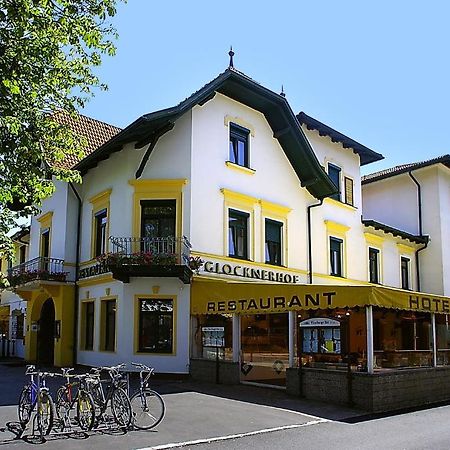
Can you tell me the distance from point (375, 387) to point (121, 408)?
18.2 feet

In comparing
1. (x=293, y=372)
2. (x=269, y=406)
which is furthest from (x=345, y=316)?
(x=269, y=406)

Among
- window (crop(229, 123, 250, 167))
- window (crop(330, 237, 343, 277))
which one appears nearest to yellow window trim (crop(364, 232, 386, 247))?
window (crop(330, 237, 343, 277))

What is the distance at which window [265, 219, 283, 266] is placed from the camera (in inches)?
812

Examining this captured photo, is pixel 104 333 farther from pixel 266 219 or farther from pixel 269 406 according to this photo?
pixel 269 406

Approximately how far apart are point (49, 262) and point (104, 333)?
3.90 m

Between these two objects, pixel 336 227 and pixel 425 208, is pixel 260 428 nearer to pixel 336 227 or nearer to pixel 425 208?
pixel 336 227

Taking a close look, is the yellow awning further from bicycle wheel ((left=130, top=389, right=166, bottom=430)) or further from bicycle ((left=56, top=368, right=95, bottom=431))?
bicycle ((left=56, top=368, right=95, bottom=431))

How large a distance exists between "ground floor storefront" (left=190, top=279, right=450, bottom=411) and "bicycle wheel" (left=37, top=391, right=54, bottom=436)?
6421 mm

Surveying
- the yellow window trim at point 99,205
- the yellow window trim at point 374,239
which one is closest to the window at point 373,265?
the yellow window trim at point 374,239

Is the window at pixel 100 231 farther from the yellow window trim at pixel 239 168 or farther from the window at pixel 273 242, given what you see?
the window at pixel 273 242

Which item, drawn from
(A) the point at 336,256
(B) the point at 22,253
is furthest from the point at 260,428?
(B) the point at 22,253

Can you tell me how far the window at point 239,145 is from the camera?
2000 cm

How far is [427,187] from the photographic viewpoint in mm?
28172

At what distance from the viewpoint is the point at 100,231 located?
20219mm
